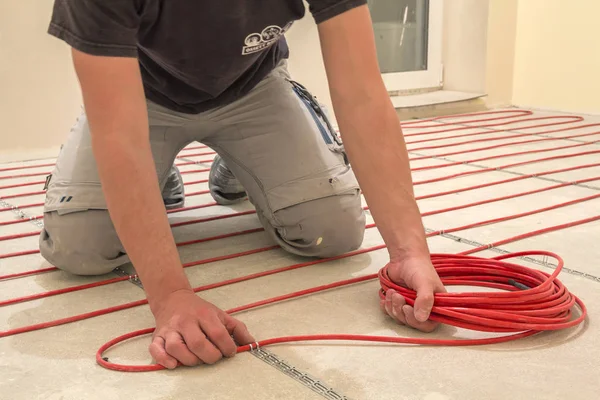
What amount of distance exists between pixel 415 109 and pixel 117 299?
2822 millimetres

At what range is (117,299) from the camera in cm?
139

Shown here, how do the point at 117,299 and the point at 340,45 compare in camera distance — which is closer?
the point at 340,45

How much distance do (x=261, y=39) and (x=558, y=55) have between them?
3145 mm

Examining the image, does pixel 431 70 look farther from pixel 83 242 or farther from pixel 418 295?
pixel 418 295

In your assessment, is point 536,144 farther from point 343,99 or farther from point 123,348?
point 123,348

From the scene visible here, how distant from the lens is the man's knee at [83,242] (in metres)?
1.47

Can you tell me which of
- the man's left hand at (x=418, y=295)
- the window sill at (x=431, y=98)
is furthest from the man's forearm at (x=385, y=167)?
the window sill at (x=431, y=98)

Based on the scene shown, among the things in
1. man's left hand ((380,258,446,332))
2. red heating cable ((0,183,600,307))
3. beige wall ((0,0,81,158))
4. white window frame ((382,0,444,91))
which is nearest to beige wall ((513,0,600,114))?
white window frame ((382,0,444,91))

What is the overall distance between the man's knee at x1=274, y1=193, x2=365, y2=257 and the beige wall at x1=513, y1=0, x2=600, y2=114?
109 inches

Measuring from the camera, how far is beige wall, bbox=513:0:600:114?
12.5 feet

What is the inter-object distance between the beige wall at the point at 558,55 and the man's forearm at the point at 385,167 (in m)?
2.93

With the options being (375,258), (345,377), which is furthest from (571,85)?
(345,377)

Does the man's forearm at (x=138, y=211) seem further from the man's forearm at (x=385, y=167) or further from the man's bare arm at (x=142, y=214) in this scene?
the man's forearm at (x=385, y=167)

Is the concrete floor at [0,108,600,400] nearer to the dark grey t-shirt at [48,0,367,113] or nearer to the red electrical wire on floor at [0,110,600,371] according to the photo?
the red electrical wire on floor at [0,110,600,371]
